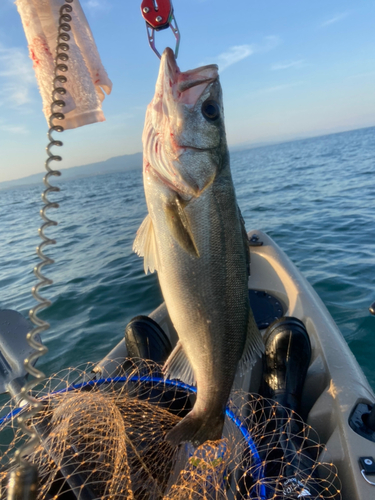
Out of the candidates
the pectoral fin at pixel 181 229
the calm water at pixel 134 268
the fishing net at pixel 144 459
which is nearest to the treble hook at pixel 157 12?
the pectoral fin at pixel 181 229

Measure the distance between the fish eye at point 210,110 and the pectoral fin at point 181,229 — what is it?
2.00 ft

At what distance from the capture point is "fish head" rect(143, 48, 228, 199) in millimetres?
2066

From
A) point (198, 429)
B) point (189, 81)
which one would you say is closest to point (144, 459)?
point (198, 429)

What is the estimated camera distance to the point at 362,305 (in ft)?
19.1

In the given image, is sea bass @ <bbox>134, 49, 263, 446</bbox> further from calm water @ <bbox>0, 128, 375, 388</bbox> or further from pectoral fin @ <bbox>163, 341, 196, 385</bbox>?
calm water @ <bbox>0, 128, 375, 388</bbox>

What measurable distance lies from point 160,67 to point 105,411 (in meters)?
2.46

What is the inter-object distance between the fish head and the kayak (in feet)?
5.01

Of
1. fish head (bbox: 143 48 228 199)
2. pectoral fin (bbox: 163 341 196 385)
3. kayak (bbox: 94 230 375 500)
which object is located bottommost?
kayak (bbox: 94 230 375 500)

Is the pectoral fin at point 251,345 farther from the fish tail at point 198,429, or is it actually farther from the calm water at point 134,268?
the calm water at point 134,268

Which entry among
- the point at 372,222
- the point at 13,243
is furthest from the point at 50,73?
the point at 13,243

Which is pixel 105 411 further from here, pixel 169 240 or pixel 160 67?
pixel 160 67

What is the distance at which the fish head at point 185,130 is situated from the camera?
207 cm

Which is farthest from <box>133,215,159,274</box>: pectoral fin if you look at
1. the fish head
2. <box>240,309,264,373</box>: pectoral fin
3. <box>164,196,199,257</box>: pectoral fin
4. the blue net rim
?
the blue net rim

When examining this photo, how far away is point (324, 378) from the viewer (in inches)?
138
